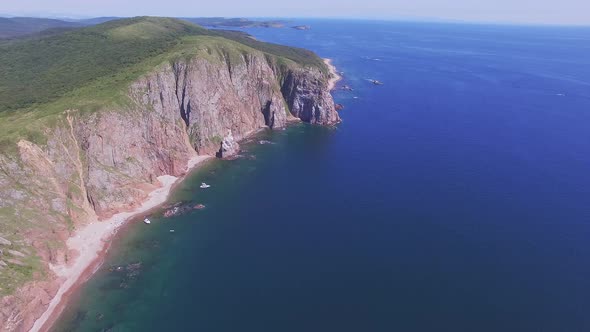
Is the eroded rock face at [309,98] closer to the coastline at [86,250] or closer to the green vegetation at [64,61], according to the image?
the green vegetation at [64,61]

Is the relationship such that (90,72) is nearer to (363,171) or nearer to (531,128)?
(363,171)

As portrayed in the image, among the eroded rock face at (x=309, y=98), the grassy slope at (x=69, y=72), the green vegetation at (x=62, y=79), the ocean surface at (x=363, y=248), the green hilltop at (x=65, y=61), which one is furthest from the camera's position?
the eroded rock face at (x=309, y=98)

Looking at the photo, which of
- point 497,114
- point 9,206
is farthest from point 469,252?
point 497,114

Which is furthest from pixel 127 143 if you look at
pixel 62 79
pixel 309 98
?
pixel 309 98

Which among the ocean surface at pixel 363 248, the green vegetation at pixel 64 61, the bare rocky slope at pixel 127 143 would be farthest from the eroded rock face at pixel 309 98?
the green vegetation at pixel 64 61

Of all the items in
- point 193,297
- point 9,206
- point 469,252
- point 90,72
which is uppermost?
point 90,72

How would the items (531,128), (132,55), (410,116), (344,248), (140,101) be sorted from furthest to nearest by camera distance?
(410,116) → (531,128) → (132,55) → (140,101) → (344,248)

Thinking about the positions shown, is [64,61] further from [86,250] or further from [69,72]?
[86,250]
